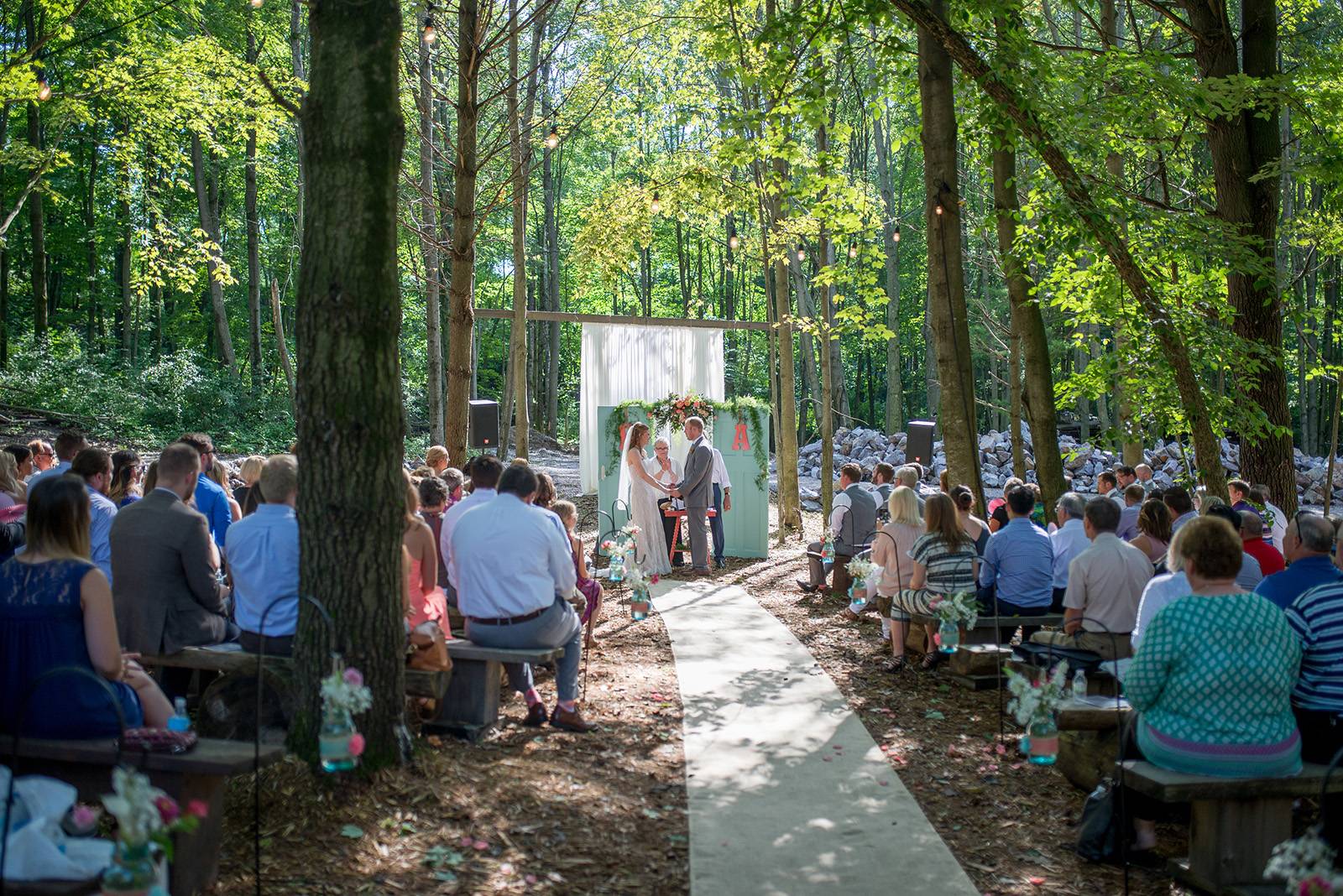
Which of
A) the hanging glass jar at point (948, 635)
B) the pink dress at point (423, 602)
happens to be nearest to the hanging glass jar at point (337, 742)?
the pink dress at point (423, 602)

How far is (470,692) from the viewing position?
623 cm

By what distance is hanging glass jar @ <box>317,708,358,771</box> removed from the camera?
168 inches

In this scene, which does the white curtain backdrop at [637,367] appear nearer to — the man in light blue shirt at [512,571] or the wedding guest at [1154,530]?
the wedding guest at [1154,530]

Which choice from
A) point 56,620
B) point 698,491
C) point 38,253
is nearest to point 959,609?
point 56,620

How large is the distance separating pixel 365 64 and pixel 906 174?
40.2 metres

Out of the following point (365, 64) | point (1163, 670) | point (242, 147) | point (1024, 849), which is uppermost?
point (242, 147)

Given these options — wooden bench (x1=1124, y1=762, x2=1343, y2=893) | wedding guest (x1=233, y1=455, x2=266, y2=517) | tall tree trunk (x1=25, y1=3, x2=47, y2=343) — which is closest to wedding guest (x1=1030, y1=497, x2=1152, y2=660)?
wooden bench (x1=1124, y1=762, x2=1343, y2=893)

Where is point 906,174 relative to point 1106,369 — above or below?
above

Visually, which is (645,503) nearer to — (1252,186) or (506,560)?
(1252,186)

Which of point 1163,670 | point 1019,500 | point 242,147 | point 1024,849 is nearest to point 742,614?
point 1019,500

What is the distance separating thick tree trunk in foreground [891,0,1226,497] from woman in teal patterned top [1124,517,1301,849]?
16.9ft

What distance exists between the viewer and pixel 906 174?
4262 cm

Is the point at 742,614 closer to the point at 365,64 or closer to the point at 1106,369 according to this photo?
the point at 1106,369

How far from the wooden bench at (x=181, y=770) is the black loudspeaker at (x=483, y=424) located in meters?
16.7
